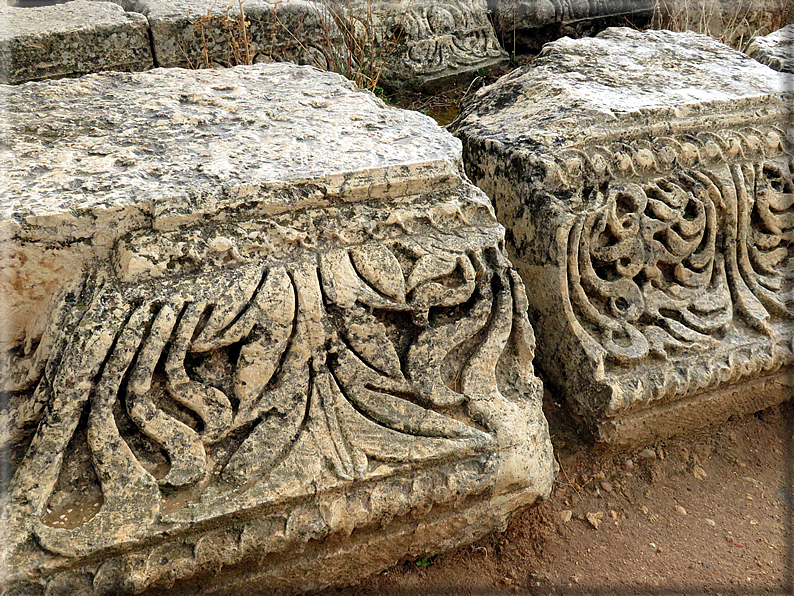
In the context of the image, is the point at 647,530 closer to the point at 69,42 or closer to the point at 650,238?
the point at 650,238

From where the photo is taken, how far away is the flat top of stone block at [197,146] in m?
1.47

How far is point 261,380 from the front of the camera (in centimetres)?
146

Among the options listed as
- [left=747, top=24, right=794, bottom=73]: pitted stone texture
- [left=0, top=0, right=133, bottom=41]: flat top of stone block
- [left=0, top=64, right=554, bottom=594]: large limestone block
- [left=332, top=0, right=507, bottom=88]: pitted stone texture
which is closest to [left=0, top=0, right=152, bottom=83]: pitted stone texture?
[left=0, top=0, right=133, bottom=41]: flat top of stone block

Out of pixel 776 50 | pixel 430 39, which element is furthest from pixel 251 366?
pixel 430 39

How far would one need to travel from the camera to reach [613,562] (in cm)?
166

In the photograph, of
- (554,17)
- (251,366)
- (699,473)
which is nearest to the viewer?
(251,366)

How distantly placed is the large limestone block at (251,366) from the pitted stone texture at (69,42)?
2186mm

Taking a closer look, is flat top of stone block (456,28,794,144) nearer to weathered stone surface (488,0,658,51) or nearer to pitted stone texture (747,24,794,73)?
pitted stone texture (747,24,794,73)

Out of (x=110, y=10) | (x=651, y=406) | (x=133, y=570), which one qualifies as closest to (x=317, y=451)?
(x=133, y=570)

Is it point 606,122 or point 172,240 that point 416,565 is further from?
point 606,122

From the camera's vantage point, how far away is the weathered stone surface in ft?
17.0

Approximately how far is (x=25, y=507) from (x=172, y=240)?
609 mm

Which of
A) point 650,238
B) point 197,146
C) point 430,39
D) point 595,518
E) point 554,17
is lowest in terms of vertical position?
point 595,518

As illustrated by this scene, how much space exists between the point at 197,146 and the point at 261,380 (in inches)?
26.2
